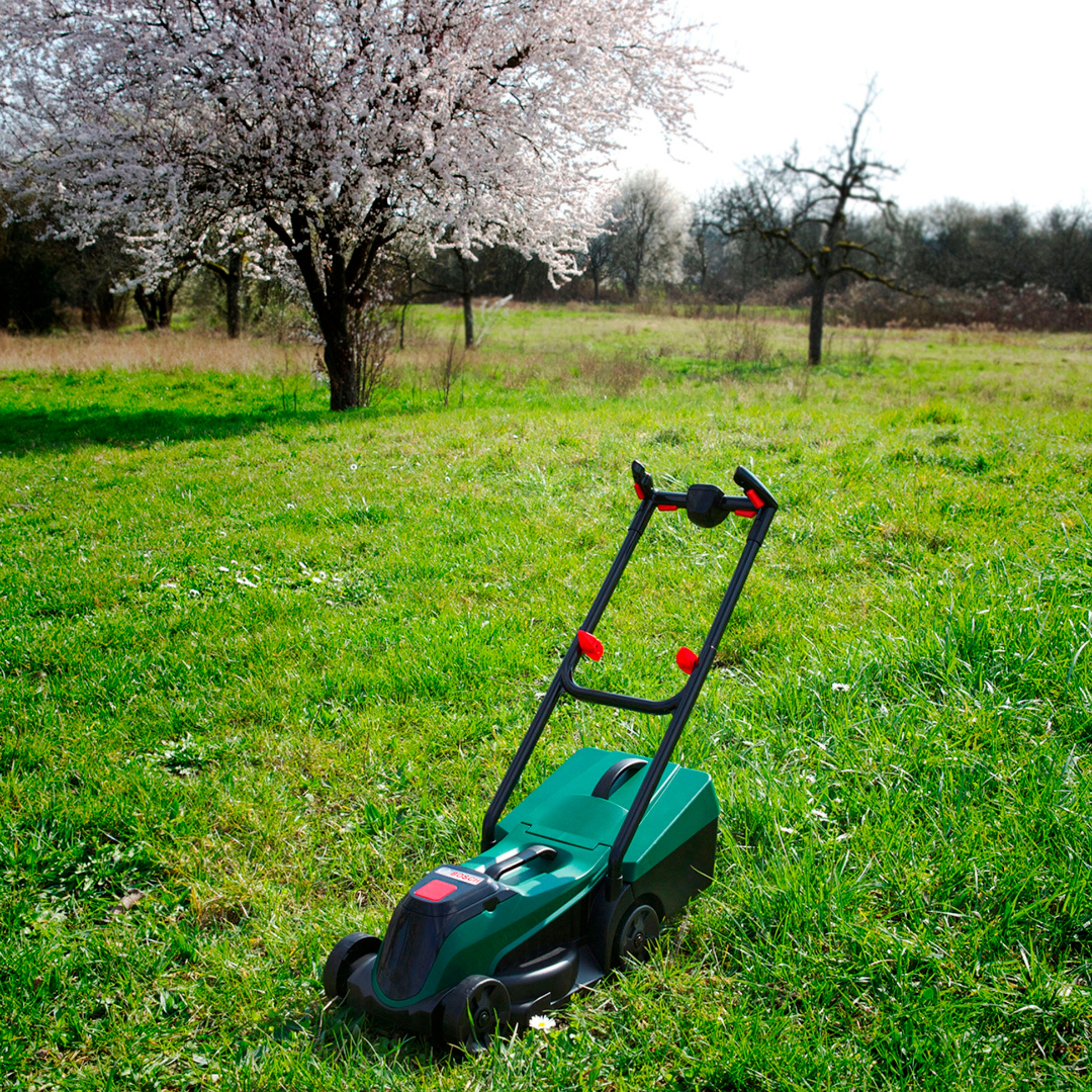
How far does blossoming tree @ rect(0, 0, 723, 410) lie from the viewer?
1159 centimetres

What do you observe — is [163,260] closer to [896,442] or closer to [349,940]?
[896,442]

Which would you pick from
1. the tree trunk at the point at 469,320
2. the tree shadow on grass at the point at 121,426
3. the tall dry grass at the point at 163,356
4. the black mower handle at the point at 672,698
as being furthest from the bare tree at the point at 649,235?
the black mower handle at the point at 672,698

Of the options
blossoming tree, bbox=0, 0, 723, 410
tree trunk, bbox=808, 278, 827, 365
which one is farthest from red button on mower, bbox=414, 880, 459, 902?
tree trunk, bbox=808, 278, 827, 365

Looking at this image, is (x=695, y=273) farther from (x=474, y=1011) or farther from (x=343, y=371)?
(x=474, y=1011)

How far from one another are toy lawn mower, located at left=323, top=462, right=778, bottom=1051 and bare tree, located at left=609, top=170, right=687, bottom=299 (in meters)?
55.0

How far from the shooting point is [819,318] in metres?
23.9

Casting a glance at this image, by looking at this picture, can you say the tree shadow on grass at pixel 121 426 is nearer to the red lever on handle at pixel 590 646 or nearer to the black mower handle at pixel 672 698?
the black mower handle at pixel 672 698

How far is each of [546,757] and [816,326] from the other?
75.2ft

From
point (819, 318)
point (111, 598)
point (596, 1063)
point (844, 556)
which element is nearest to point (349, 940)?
point (596, 1063)

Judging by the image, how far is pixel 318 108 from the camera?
1206cm

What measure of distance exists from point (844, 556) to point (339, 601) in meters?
3.35

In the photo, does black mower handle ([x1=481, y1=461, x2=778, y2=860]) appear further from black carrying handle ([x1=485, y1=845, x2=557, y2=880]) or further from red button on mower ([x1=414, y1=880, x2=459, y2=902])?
red button on mower ([x1=414, y1=880, x2=459, y2=902])

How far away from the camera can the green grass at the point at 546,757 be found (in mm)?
2125

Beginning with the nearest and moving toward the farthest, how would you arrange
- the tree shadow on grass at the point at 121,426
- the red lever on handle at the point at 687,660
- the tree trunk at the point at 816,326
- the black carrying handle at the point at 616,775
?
the red lever on handle at the point at 687,660, the black carrying handle at the point at 616,775, the tree shadow on grass at the point at 121,426, the tree trunk at the point at 816,326
